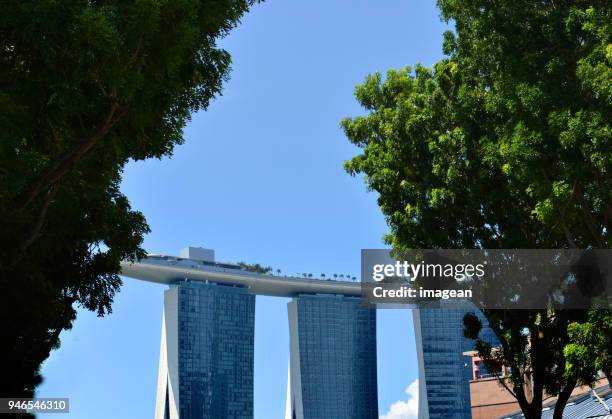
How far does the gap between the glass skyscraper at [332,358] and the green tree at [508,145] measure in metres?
131

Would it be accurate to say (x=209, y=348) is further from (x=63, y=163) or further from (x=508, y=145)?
(x=63, y=163)

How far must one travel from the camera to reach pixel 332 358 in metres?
158

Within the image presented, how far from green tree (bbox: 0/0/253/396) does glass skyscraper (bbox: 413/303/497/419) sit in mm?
141650

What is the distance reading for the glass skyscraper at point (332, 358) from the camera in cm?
15362

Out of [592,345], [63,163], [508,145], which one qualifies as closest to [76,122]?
[63,163]

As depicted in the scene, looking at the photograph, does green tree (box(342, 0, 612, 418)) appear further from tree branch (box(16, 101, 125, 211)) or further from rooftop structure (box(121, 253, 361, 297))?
rooftop structure (box(121, 253, 361, 297))

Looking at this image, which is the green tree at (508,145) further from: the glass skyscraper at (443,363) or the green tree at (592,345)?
the glass skyscraper at (443,363)

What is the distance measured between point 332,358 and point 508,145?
14309 centimetres

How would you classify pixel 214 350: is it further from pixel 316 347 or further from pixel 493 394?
pixel 493 394

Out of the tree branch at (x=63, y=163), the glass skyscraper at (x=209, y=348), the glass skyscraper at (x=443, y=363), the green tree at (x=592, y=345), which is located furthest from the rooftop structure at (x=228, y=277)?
the tree branch at (x=63, y=163)

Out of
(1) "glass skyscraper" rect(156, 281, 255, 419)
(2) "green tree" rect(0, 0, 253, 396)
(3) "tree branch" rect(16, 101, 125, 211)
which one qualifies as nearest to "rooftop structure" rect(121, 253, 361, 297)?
(1) "glass skyscraper" rect(156, 281, 255, 419)

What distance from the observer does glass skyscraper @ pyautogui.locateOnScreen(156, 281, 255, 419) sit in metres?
141

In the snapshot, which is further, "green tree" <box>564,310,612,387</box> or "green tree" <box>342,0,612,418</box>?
"green tree" <box>564,310,612,387</box>

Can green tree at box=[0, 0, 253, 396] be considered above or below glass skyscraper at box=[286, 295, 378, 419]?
below
